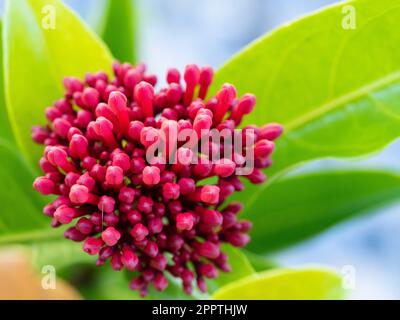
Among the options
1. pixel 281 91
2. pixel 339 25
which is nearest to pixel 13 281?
pixel 281 91

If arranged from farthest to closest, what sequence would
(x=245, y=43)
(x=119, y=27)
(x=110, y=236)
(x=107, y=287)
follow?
(x=245, y=43) → (x=119, y=27) → (x=107, y=287) → (x=110, y=236)

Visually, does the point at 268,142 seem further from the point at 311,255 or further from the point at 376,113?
the point at 311,255

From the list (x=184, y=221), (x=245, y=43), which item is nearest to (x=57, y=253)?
(x=184, y=221)

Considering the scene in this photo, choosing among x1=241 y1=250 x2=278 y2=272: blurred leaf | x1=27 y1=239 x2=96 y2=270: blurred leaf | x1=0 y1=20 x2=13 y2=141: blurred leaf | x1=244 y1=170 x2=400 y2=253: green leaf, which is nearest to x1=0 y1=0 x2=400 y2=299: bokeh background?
x1=244 y1=170 x2=400 y2=253: green leaf

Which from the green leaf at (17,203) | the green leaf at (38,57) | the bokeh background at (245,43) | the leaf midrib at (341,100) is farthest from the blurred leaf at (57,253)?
the bokeh background at (245,43)

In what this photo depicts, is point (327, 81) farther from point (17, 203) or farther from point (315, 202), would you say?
point (17, 203)

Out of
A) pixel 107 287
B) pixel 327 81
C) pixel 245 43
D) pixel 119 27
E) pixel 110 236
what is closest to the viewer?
pixel 110 236

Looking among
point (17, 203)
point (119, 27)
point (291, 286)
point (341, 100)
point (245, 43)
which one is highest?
point (245, 43)
